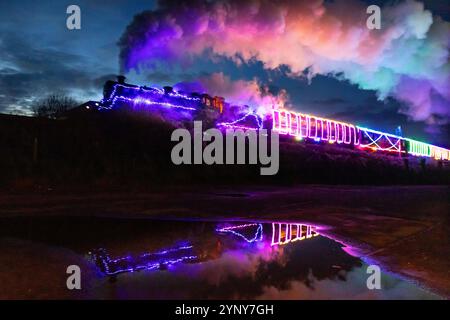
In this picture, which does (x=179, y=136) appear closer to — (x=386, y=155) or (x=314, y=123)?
(x=314, y=123)

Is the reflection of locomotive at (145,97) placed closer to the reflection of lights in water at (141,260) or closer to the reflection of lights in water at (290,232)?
the reflection of lights in water at (290,232)

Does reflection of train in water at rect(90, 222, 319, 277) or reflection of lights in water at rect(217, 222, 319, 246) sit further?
reflection of lights in water at rect(217, 222, 319, 246)

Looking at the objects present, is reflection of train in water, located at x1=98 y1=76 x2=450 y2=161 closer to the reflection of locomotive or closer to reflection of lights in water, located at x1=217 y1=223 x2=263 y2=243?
the reflection of locomotive

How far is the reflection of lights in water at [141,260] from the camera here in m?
5.52

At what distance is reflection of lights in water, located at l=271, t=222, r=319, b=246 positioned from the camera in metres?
8.00

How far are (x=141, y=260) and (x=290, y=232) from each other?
3905 millimetres

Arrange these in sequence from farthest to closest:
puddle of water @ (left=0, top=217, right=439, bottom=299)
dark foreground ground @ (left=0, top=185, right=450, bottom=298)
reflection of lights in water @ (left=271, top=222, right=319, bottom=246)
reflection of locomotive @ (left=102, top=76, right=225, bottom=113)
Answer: reflection of locomotive @ (left=102, top=76, right=225, bottom=113), reflection of lights in water @ (left=271, top=222, right=319, bottom=246), dark foreground ground @ (left=0, top=185, right=450, bottom=298), puddle of water @ (left=0, top=217, right=439, bottom=299)

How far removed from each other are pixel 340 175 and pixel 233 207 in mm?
26271

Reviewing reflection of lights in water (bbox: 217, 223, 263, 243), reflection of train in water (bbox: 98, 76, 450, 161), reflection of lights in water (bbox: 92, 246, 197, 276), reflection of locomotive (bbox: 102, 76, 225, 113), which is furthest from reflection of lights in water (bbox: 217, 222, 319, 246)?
reflection of locomotive (bbox: 102, 76, 225, 113)

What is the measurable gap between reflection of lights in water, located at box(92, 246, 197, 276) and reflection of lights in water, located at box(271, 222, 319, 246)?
6.25 ft

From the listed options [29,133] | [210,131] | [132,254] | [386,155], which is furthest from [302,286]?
[386,155]

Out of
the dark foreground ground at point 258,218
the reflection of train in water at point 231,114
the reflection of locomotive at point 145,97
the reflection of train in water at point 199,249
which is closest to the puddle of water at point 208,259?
the reflection of train in water at point 199,249

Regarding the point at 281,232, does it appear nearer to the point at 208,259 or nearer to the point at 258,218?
→ the point at 258,218
